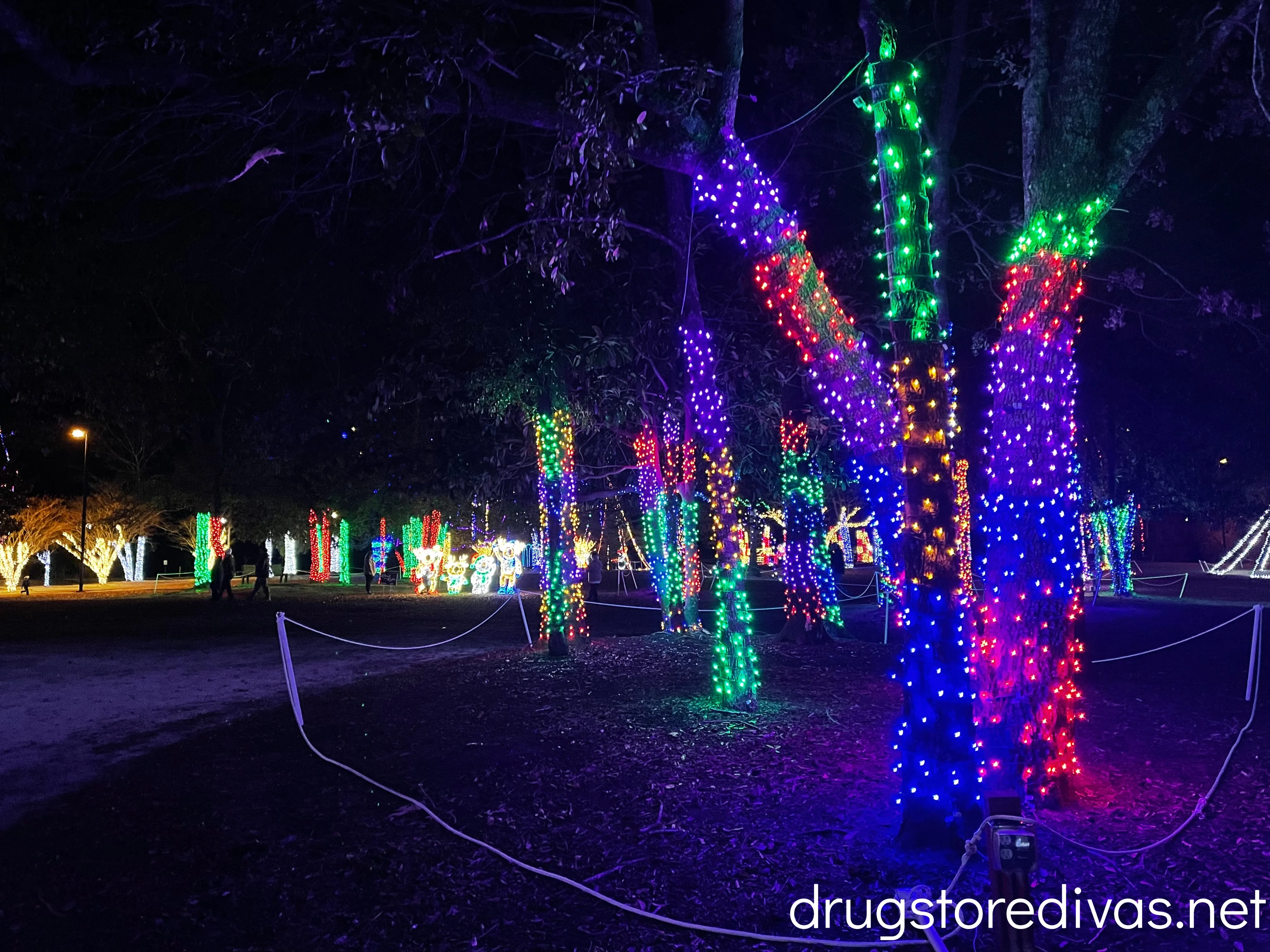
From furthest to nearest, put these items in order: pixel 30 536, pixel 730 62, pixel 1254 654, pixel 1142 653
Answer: pixel 30 536
pixel 1142 653
pixel 1254 654
pixel 730 62

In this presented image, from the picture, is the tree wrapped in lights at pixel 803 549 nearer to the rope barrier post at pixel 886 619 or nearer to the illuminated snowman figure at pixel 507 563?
the rope barrier post at pixel 886 619

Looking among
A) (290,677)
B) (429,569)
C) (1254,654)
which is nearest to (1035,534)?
(1254,654)

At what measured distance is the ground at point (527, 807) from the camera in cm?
444

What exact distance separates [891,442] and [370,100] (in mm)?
4394

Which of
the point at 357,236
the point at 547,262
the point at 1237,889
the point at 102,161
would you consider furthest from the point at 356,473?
the point at 1237,889

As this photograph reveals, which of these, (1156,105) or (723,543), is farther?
(723,543)

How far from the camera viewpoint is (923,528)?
5246 mm

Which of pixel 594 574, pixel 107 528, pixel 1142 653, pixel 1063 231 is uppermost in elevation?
pixel 1063 231

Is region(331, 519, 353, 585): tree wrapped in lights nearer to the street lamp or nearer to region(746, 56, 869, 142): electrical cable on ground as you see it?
the street lamp

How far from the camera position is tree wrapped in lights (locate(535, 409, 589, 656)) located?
1359 cm

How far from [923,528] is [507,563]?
91.3 feet

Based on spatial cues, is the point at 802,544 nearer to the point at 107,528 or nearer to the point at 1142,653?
the point at 1142,653

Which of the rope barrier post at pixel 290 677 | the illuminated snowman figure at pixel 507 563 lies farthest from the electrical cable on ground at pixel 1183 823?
the illuminated snowman figure at pixel 507 563

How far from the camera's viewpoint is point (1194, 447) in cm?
3056
